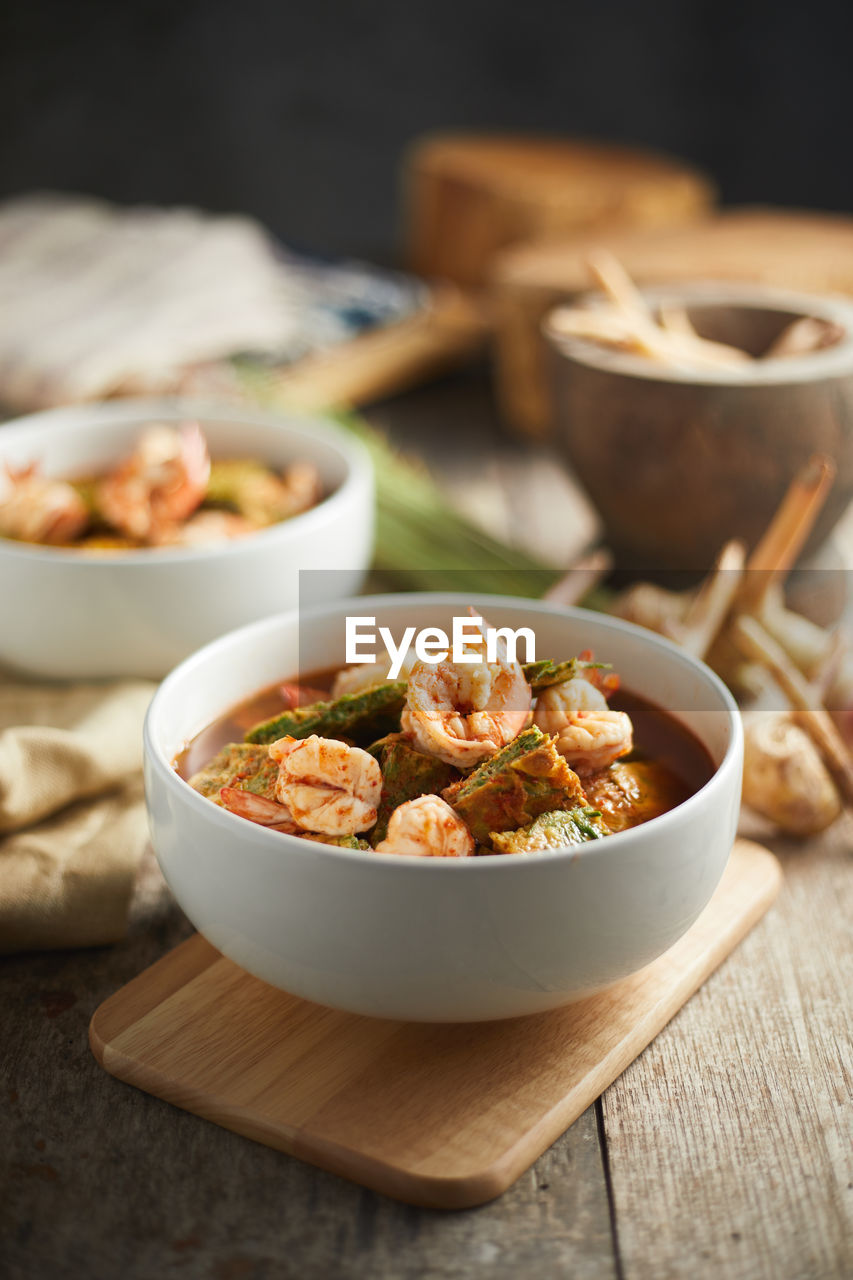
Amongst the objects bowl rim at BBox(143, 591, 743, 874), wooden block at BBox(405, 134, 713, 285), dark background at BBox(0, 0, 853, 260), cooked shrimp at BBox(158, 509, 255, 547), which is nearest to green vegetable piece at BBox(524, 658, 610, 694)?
bowl rim at BBox(143, 591, 743, 874)

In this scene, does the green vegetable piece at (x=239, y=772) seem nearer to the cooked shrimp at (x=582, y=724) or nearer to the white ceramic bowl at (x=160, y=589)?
the cooked shrimp at (x=582, y=724)

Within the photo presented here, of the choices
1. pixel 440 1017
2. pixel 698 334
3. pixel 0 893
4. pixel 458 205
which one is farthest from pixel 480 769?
pixel 458 205

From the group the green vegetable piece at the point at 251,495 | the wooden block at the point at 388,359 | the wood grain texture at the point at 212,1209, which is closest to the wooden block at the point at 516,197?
the wooden block at the point at 388,359

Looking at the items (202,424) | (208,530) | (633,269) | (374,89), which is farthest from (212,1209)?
(374,89)

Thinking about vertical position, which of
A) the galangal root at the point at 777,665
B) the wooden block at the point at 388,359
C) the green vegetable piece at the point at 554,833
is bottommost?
the wooden block at the point at 388,359

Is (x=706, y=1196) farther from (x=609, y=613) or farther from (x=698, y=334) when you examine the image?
(x=698, y=334)

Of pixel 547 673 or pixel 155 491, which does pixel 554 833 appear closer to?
pixel 547 673
